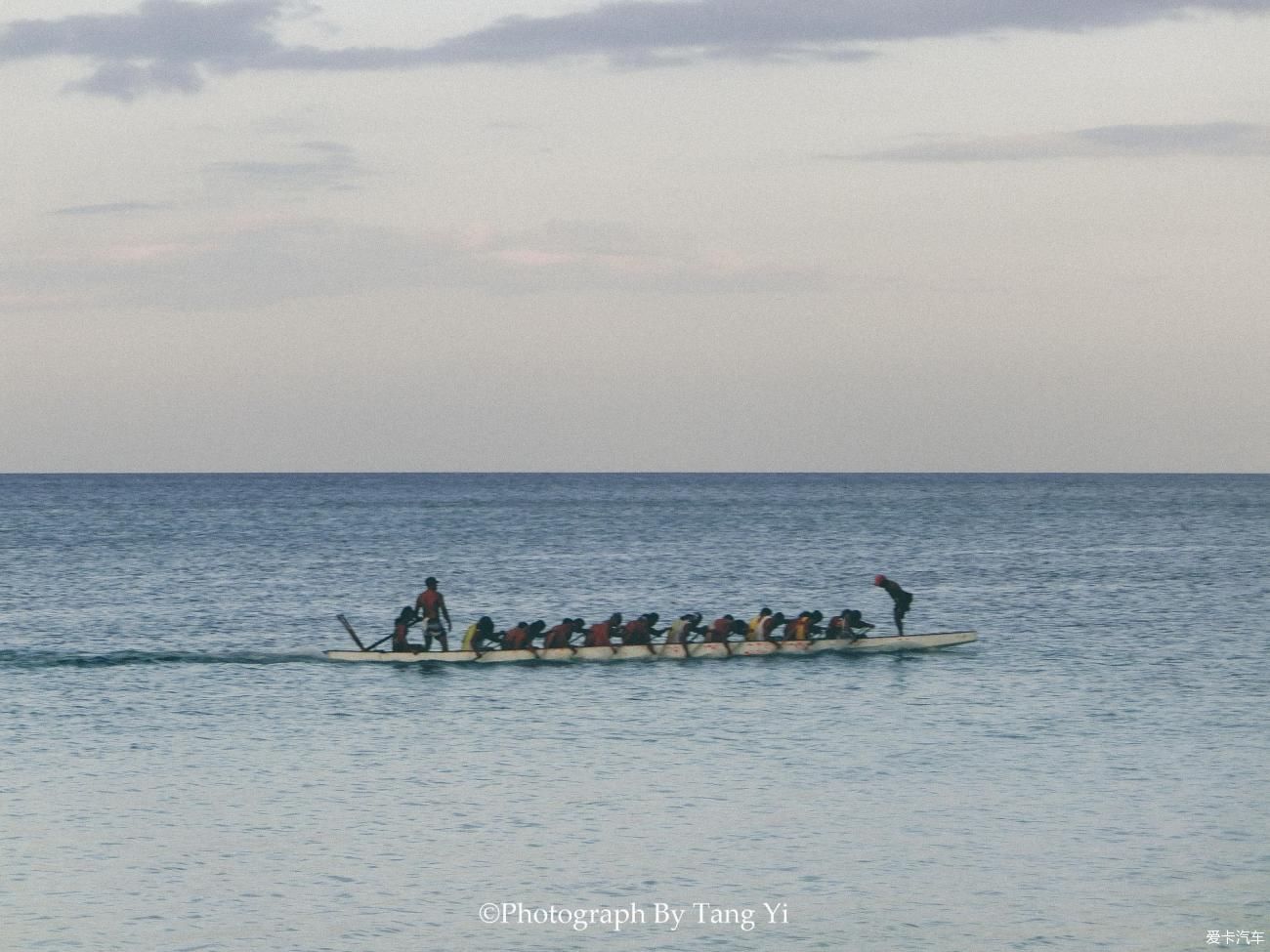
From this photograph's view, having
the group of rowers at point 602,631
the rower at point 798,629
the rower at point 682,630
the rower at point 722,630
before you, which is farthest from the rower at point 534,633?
the rower at point 798,629

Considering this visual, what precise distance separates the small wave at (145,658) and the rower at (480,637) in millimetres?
4417

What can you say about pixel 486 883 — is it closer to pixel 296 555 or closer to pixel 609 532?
pixel 296 555

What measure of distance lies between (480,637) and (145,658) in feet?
32.2

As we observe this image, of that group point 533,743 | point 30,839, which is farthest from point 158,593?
point 30,839

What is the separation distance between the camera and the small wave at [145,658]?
44156mm

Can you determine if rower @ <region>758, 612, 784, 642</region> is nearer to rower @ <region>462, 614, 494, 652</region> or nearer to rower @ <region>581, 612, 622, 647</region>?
rower @ <region>581, 612, 622, 647</region>

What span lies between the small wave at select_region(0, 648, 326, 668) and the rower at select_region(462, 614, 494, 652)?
4.42 metres

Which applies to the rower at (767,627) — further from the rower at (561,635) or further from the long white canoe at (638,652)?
the rower at (561,635)

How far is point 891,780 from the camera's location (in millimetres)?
27844

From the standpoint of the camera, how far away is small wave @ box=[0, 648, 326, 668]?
145 feet

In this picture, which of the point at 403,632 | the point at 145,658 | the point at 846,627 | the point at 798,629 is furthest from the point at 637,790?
the point at 145,658

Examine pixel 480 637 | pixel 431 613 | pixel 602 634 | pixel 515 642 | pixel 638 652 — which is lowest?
pixel 638 652

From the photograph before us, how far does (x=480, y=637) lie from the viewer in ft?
139

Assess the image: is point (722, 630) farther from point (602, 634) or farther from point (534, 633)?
point (534, 633)
